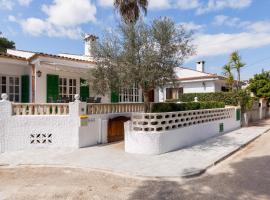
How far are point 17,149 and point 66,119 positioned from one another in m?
2.34

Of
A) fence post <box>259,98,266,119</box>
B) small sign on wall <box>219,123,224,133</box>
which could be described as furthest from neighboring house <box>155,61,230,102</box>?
small sign on wall <box>219,123,224,133</box>

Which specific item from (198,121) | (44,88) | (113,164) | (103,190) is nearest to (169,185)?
(103,190)

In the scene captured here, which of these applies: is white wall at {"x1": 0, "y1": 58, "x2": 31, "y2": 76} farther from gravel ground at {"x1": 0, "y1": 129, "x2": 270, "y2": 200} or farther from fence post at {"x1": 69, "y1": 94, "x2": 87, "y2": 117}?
gravel ground at {"x1": 0, "y1": 129, "x2": 270, "y2": 200}

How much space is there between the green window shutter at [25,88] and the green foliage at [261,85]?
23792 millimetres

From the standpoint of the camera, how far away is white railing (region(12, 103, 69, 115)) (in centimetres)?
998

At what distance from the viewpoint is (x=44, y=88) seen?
484 inches

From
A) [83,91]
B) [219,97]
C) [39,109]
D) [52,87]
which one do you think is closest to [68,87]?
[83,91]

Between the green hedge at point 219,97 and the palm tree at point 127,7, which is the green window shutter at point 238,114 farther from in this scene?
the palm tree at point 127,7

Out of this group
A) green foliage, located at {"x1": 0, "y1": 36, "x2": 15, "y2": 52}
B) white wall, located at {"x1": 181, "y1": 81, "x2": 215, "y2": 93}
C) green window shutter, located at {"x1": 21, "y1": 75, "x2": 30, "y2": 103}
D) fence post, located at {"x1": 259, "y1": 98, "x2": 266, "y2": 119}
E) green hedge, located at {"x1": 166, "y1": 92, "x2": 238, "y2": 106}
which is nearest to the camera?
green window shutter, located at {"x1": 21, "y1": 75, "x2": 30, "y2": 103}

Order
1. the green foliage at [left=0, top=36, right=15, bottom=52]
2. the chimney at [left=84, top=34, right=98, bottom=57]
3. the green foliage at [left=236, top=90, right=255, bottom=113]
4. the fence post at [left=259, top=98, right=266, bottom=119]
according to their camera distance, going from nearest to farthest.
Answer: the chimney at [left=84, top=34, right=98, bottom=57] → the green foliage at [left=236, top=90, right=255, bottom=113] → the fence post at [left=259, top=98, right=266, bottom=119] → the green foliage at [left=0, top=36, right=15, bottom=52]

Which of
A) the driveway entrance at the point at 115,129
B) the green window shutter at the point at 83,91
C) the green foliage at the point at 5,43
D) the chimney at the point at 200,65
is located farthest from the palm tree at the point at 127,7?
the green foliage at the point at 5,43

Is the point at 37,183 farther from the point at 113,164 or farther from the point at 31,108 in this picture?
the point at 31,108

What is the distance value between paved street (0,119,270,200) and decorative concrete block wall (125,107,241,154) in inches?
93.5

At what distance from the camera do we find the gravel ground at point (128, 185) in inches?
212
